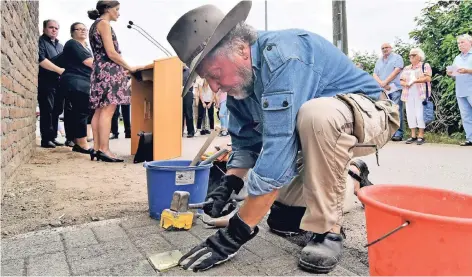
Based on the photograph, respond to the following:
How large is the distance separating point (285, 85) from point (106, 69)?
319 cm

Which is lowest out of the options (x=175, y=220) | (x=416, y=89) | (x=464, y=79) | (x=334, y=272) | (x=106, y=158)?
(x=334, y=272)

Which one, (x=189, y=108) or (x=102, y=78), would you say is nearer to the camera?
(x=102, y=78)

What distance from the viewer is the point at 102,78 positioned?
426 cm

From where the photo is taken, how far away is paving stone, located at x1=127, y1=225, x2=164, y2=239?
2.04 metres

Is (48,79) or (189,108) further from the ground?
(48,79)

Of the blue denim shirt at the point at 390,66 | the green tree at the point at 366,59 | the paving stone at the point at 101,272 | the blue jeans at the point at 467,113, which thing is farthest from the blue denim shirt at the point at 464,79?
the paving stone at the point at 101,272

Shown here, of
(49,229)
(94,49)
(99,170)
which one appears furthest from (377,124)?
(94,49)

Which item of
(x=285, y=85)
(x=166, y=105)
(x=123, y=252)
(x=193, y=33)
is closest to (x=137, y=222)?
(x=123, y=252)

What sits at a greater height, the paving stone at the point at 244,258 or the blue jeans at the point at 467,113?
the blue jeans at the point at 467,113

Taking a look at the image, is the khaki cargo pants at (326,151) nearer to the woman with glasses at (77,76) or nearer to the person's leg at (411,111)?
the woman with glasses at (77,76)

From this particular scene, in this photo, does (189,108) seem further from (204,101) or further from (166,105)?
(166,105)

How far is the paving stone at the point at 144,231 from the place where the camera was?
2041mm

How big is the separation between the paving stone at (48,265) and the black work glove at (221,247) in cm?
50

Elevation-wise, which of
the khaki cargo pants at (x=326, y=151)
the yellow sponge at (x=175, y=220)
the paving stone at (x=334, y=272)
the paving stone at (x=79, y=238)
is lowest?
the paving stone at (x=334, y=272)
